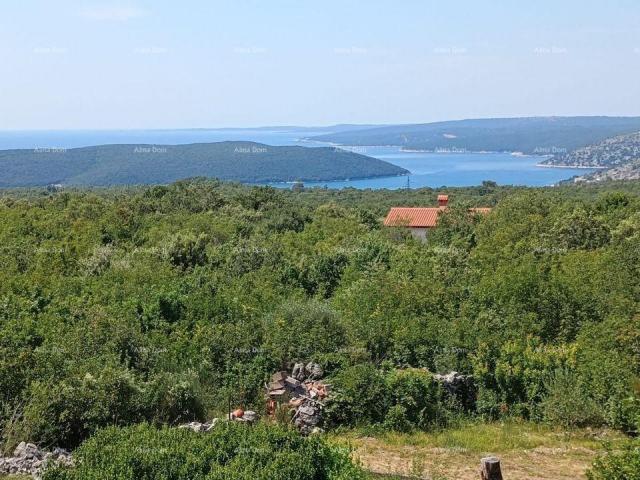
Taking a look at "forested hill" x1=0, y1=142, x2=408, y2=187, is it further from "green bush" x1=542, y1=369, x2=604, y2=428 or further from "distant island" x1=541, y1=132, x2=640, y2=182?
"green bush" x1=542, y1=369, x2=604, y2=428

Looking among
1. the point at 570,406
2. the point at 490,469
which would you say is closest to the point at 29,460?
the point at 490,469

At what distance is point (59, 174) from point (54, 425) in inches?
4506

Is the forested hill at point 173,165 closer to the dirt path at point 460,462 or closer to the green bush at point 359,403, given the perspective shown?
the green bush at point 359,403

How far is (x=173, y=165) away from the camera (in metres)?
125

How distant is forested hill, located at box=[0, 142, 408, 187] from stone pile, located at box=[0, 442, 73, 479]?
106m

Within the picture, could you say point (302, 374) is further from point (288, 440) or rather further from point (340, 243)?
point (340, 243)

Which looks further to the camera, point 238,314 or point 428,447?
point 238,314

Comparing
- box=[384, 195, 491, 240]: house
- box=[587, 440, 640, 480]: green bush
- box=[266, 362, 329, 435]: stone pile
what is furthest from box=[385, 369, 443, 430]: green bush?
box=[384, 195, 491, 240]: house

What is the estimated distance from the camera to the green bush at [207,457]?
618cm

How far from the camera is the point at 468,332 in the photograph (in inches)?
473

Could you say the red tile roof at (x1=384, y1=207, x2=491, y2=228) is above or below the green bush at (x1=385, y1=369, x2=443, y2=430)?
below

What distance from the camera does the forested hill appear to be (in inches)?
4451

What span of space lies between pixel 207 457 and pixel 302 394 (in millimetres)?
3848

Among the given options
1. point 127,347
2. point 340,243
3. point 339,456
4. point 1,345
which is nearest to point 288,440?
point 339,456
